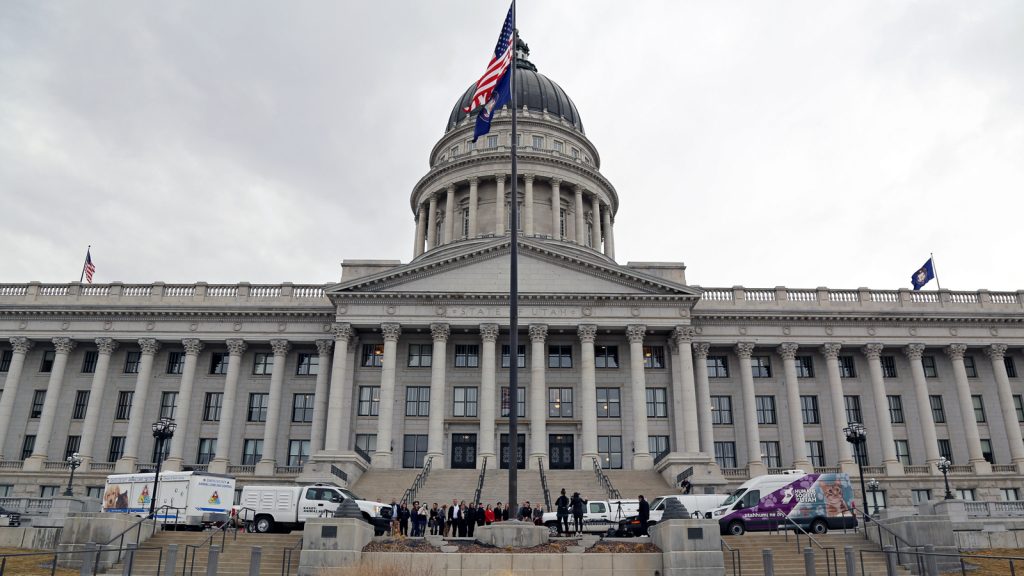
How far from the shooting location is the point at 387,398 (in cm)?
4738

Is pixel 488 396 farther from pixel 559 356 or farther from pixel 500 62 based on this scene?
pixel 500 62

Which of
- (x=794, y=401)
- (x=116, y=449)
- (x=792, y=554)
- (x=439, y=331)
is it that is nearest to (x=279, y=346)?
(x=439, y=331)

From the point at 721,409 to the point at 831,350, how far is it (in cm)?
845

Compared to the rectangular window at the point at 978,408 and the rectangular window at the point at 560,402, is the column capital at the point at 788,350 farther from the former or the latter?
the rectangular window at the point at 560,402

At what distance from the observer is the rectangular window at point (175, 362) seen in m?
53.2

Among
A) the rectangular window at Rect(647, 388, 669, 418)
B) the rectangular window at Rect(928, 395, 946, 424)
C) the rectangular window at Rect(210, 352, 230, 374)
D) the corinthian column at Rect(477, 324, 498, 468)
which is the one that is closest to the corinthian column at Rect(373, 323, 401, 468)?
A: the corinthian column at Rect(477, 324, 498, 468)

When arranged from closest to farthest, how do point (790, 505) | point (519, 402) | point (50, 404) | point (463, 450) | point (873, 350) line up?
point (790, 505) → point (463, 450) → point (519, 402) → point (50, 404) → point (873, 350)

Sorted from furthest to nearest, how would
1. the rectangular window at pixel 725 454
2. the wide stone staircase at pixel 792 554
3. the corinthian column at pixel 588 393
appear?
1. the rectangular window at pixel 725 454
2. the corinthian column at pixel 588 393
3. the wide stone staircase at pixel 792 554

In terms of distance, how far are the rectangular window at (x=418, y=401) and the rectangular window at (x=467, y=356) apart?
2774 mm

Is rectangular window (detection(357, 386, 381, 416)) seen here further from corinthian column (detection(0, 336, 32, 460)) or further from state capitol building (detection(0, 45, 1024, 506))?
corinthian column (detection(0, 336, 32, 460))

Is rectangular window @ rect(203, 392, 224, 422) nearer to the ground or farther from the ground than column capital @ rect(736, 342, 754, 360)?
nearer to the ground

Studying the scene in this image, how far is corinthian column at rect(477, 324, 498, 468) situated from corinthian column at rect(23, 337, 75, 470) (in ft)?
93.8

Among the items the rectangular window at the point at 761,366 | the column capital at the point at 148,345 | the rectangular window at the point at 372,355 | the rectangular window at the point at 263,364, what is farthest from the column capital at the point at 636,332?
the column capital at the point at 148,345

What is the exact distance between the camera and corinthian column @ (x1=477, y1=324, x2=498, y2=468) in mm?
45688
